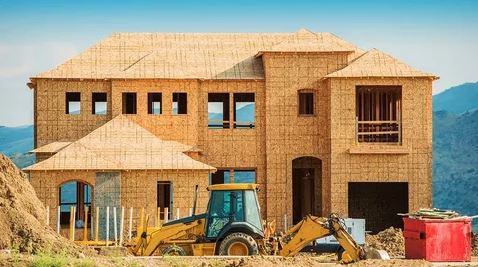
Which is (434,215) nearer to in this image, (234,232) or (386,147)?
(234,232)

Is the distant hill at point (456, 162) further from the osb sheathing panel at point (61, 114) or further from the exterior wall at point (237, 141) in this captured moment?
the osb sheathing panel at point (61, 114)

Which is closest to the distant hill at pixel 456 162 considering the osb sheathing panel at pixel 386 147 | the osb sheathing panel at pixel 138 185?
the osb sheathing panel at pixel 386 147

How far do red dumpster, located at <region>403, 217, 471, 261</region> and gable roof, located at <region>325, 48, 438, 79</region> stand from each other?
45.5 ft

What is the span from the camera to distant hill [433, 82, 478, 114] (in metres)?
163

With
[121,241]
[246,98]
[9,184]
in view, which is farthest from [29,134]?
[9,184]

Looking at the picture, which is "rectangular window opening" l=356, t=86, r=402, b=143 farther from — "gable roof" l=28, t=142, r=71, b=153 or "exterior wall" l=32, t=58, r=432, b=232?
"gable roof" l=28, t=142, r=71, b=153

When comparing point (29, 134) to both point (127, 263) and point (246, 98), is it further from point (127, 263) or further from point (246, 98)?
point (127, 263)

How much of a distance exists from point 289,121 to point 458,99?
4869 inches

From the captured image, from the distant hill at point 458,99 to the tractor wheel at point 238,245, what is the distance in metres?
132

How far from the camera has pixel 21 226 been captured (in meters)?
27.7

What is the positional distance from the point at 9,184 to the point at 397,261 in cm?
1024

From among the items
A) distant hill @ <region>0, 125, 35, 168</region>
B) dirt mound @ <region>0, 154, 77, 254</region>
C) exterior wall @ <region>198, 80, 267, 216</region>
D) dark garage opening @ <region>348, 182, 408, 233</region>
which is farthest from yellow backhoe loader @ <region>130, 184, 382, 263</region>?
distant hill @ <region>0, 125, 35, 168</region>

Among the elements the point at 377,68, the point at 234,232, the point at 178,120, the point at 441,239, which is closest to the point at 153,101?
the point at 178,120

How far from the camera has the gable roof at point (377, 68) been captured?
46.4m
